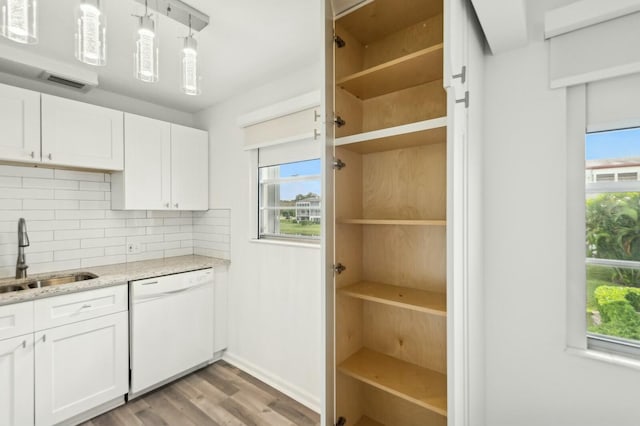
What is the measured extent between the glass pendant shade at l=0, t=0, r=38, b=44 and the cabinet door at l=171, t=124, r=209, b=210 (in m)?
1.81

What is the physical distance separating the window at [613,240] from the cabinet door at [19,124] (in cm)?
331

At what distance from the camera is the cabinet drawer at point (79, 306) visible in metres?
1.86

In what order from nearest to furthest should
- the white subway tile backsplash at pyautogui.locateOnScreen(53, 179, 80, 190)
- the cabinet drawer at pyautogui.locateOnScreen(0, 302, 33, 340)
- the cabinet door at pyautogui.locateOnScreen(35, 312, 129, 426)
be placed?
the cabinet drawer at pyautogui.locateOnScreen(0, 302, 33, 340) → the cabinet door at pyautogui.locateOnScreen(35, 312, 129, 426) → the white subway tile backsplash at pyautogui.locateOnScreen(53, 179, 80, 190)

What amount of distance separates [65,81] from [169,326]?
2.13 metres

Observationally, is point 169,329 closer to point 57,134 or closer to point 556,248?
point 57,134

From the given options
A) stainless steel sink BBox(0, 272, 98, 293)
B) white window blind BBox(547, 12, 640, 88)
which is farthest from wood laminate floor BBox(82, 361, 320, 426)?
white window blind BBox(547, 12, 640, 88)

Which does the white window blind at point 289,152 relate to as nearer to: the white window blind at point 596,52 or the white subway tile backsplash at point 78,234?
the white window blind at point 596,52

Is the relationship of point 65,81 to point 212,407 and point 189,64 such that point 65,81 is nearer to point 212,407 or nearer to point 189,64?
point 189,64

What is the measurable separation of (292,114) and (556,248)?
1.88m

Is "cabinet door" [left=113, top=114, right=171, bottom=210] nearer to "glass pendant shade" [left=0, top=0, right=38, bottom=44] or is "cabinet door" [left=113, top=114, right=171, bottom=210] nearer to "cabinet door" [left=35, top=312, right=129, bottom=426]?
"cabinet door" [left=35, top=312, right=129, bottom=426]

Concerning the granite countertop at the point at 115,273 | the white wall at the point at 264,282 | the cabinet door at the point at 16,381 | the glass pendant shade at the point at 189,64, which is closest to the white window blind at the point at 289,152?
the white wall at the point at 264,282

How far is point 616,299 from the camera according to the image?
1199 mm

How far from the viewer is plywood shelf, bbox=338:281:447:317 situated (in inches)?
47.4

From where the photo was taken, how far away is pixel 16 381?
1.75m
